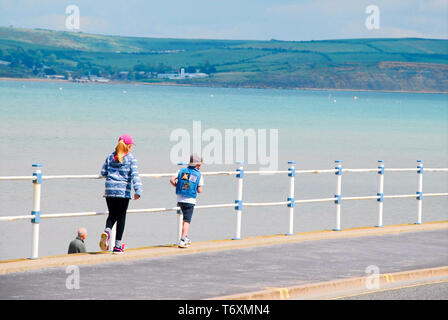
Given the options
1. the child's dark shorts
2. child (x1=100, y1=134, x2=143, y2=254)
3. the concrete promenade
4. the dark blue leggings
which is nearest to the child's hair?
child (x1=100, y1=134, x2=143, y2=254)

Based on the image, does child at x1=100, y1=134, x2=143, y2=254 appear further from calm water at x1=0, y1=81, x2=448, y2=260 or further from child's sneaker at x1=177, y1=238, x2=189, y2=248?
calm water at x1=0, y1=81, x2=448, y2=260

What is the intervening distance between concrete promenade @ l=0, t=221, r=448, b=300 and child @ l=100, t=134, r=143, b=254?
1.36ft

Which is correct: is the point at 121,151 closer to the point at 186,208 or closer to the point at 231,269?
the point at 186,208

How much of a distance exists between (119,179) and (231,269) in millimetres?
1996

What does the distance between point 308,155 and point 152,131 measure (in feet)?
83.8

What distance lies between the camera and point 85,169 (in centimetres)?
5034

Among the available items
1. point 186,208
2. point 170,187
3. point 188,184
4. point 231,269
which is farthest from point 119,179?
point 170,187

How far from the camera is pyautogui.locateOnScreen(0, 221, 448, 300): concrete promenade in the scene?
10.4 m

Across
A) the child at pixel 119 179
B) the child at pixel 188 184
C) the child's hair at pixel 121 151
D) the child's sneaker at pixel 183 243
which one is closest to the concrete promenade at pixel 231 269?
Result: the child's sneaker at pixel 183 243

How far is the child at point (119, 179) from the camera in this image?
12.5 m

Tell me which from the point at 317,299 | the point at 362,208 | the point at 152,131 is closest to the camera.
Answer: the point at 317,299

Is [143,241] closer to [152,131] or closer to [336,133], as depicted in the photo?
[152,131]

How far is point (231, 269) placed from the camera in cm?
1204
